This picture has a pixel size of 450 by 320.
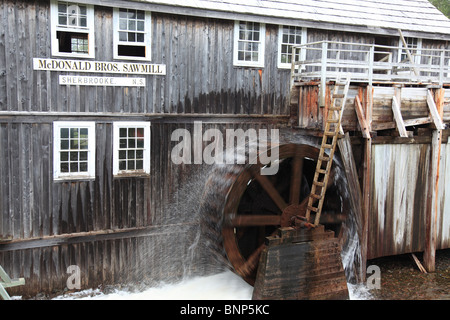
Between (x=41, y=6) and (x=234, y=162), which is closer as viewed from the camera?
(x=41, y=6)

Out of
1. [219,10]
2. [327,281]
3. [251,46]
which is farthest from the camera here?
[251,46]

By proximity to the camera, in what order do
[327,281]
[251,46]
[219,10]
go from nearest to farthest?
[327,281]
[219,10]
[251,46]

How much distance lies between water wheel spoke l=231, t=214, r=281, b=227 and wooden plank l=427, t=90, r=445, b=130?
4380 mm

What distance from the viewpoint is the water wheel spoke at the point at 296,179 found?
9.93m

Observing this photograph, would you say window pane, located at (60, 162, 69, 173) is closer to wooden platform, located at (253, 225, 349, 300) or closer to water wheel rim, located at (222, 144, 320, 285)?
water wheel rim, located at (222, 144, 320, 285)

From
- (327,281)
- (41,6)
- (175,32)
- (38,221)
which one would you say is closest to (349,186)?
(327,281)

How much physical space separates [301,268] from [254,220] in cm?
135

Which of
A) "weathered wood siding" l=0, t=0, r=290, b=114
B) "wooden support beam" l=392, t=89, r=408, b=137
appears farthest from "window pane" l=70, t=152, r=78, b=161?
"wooden support beam" l=392, t=89, r=408, b=137

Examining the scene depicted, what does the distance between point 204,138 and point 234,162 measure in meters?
1.20

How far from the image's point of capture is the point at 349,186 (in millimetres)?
10148

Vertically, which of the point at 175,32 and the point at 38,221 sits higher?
the point at 175,32

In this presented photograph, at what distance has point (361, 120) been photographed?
1024cm

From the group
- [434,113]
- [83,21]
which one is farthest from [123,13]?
[434,113]

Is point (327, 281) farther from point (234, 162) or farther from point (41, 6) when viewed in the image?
point (41, 6)
